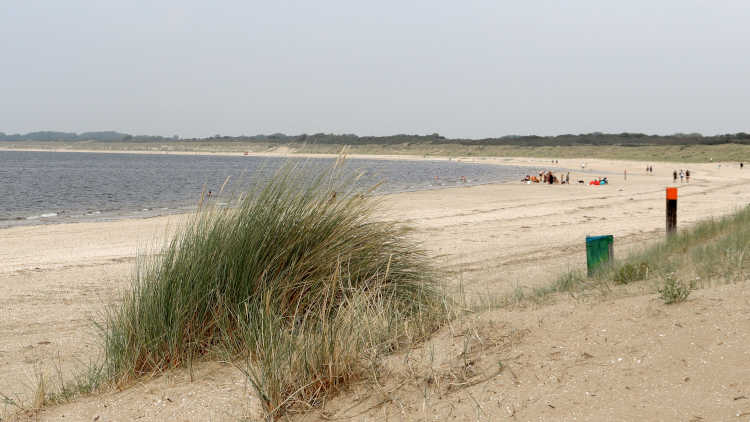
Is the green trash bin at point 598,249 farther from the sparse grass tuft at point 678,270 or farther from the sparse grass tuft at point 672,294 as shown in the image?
the sparse grass tuft at point 672,294

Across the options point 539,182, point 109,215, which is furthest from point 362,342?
point 539,182

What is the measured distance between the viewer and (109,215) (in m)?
25.7

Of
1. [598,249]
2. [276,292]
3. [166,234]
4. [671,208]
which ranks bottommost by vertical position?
[598,249]

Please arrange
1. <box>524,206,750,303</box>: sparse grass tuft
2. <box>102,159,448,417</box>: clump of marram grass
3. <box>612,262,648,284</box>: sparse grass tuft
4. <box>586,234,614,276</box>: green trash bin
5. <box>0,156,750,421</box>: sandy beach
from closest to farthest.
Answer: <box>0,156,750,421</box>: sandy beach
<box>102,159,448,417</box>: clump of marram grass
<box>524,206,750,303</box>: sparse grass tuft
<box>612,262,648,284</box>: sparse grass tuft
<box>586,234,614,276</box>: green trash bin

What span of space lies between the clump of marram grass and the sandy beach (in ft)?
0.97

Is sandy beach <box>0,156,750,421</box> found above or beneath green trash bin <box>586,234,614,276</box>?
beneath

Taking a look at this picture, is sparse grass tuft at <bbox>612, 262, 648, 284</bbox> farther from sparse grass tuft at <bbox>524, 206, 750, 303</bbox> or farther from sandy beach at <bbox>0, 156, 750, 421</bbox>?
sandy beach at <bbox>0, 156, 750, 421</bbox>

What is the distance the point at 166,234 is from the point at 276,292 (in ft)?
3.59

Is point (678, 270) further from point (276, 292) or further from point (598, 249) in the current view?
point (276, 292)

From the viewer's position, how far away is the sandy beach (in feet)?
12.5

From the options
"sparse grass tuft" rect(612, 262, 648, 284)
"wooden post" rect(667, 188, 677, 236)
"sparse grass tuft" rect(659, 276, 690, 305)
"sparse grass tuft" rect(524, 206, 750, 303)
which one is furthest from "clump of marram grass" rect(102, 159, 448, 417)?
"wooden post" rect(667, 188, 677, 236)

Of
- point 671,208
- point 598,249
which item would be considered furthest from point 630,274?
point 671,208

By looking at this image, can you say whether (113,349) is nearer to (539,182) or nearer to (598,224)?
(598,224)

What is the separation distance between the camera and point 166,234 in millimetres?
4844
